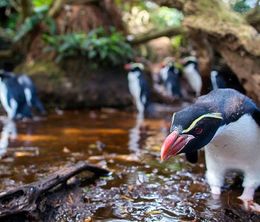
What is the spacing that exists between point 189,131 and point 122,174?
5.58ft

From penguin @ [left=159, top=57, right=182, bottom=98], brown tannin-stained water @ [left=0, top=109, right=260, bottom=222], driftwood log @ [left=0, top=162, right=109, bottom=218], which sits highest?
driftwood log @ [left=0, top=162, right=109, bottom=218]

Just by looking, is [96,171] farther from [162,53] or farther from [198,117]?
[162,53]

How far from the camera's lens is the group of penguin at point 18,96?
9031 millimetres

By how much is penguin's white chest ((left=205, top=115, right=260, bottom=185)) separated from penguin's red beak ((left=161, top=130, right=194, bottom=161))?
0.35 m

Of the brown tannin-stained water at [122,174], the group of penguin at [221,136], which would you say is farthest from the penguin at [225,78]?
the group of penguin at [221,136]

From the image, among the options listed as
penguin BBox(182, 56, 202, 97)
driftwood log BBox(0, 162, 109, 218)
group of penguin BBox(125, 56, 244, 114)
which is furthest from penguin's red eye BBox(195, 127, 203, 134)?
penguin BBox(182, 56, 202, 97)

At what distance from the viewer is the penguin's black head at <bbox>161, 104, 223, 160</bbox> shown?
2.45 meters

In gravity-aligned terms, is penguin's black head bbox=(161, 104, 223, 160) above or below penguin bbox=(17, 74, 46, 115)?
above

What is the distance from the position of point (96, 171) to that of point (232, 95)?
142 cm

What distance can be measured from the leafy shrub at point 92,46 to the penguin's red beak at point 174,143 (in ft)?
27.4

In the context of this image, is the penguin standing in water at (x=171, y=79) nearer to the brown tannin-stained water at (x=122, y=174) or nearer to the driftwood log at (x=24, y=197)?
the brown tannin-stained water at (x=122, y=174)

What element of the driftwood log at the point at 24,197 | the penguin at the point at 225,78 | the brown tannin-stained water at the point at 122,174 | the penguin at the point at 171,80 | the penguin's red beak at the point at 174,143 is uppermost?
the penguin's red beak at the point at 174,143

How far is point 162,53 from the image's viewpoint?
16.6 meters

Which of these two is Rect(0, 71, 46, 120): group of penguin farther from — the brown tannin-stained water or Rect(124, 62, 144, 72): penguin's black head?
Rect(124, 62, 144, 72): penguin's black head
